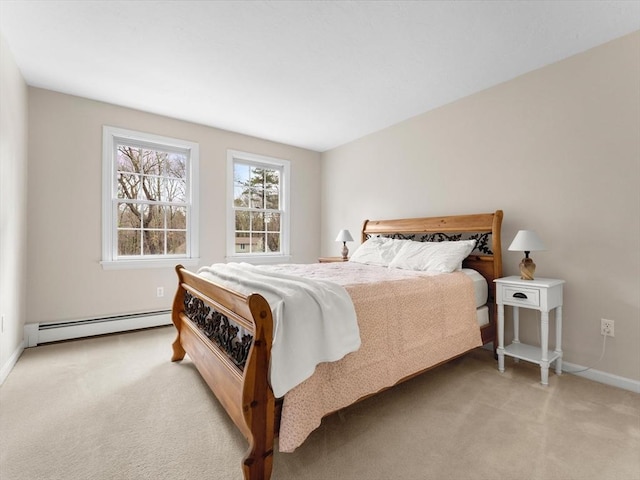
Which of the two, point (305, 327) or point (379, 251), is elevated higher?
point (379, 251)

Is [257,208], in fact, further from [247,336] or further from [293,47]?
[247,336]

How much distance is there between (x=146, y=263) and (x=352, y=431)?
10.0ft

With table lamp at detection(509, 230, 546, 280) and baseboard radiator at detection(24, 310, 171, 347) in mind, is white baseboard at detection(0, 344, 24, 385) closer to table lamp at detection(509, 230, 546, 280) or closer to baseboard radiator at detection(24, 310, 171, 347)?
baseboard radiator at detection(24, 310, 171, 347)

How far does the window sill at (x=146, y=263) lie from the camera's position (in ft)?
11.2

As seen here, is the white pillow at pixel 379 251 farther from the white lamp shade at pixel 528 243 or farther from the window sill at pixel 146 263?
the window sill at pixel 146 263

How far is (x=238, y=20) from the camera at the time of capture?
2102 millimetres

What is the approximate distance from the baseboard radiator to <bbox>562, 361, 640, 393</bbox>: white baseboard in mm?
4083

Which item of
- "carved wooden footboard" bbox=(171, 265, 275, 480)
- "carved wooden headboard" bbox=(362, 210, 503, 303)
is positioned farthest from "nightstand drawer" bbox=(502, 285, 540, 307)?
"carved wooden footboard" bbox=(171, 265, 275, 480)

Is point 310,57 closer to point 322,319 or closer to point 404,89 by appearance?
point 404,89

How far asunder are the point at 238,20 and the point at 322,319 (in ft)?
6.80

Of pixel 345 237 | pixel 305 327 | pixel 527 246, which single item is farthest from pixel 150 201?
pixel 527 246

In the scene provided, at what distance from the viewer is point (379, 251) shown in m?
3.43

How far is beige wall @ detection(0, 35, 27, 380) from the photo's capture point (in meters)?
2.31

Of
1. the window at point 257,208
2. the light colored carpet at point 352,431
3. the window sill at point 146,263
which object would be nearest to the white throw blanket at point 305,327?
the light colored carpet at point 352,431
